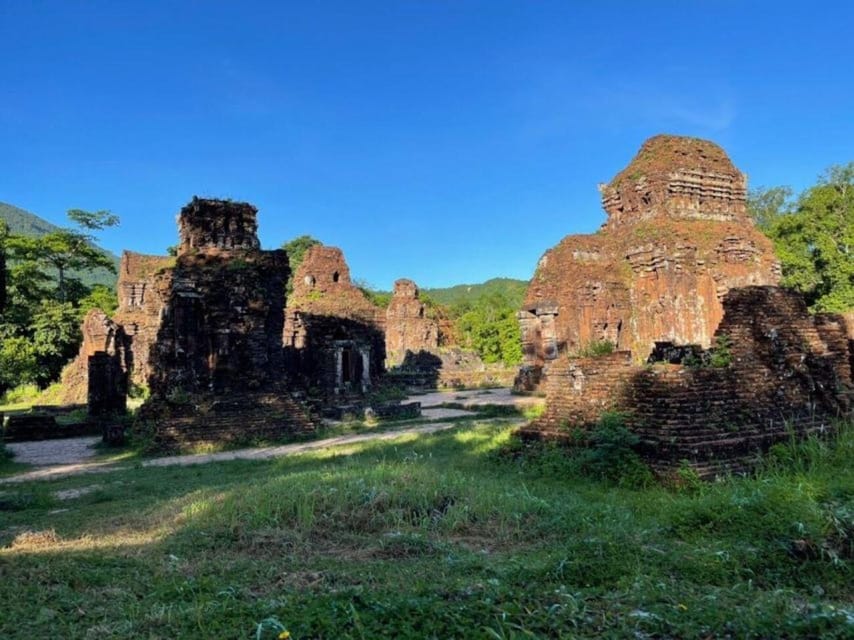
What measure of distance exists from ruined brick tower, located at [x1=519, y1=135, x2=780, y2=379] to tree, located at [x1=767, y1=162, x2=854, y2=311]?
31.6 feet

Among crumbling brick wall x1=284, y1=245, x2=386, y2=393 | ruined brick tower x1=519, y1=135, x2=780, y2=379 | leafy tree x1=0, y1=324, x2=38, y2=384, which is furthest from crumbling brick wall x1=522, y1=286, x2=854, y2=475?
leafy tree x1=0, y1=324, x2=38, y2=384

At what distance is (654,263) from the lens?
22469mm

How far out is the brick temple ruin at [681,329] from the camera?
8.48m

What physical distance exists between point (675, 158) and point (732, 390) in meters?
17.2

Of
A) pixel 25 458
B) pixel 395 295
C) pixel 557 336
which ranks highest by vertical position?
pixel 395 295

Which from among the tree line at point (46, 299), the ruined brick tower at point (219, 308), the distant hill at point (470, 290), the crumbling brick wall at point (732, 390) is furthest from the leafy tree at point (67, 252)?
the distant hill at point (470, 290)

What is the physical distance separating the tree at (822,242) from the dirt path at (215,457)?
82.1 feet

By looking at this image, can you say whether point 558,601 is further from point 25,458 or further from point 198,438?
point 25,458

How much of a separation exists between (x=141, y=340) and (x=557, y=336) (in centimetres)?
2144

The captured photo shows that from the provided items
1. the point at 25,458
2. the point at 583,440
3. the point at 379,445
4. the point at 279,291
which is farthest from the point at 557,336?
the point at 25,458

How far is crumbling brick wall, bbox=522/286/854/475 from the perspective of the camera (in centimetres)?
821

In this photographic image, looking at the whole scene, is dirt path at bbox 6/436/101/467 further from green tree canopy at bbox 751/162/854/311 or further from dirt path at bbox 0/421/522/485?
green tree canopy at bbox 751/162/854/311

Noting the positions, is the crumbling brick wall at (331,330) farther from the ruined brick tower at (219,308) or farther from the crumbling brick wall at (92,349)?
the ruined brick tower at (219,308)

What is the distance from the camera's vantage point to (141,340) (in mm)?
32906
